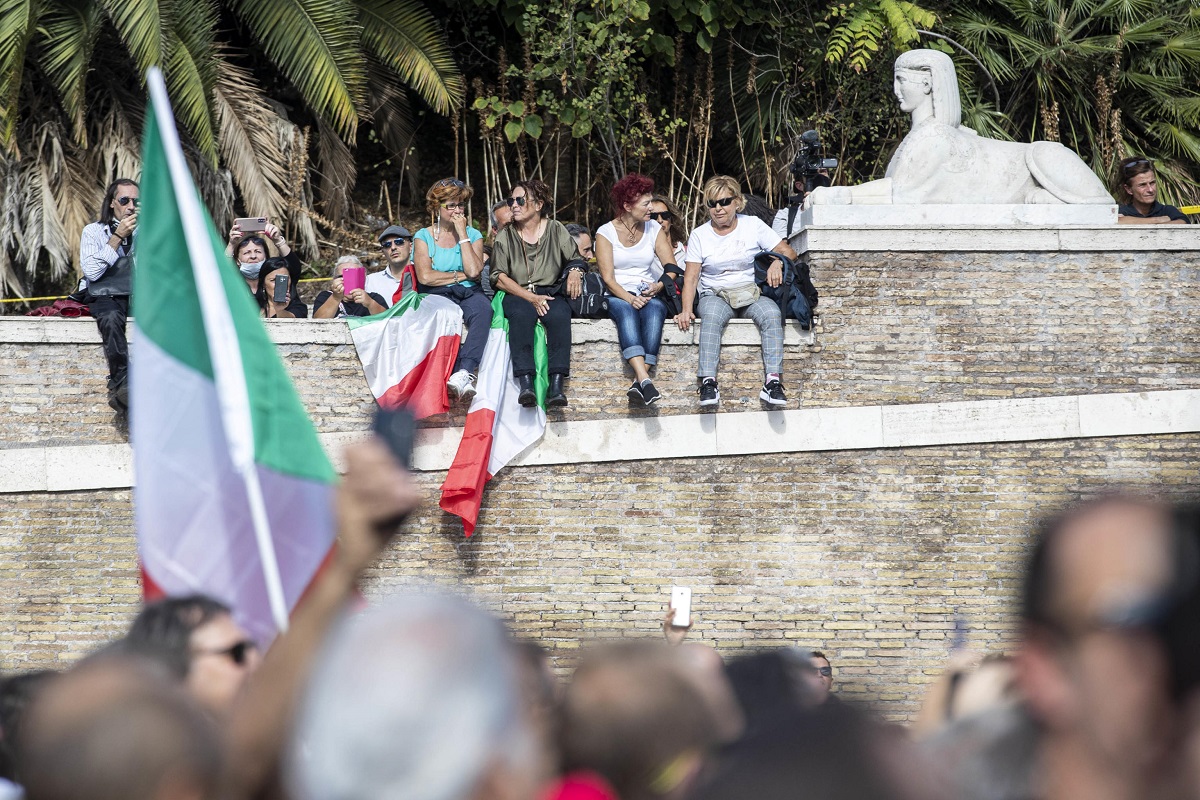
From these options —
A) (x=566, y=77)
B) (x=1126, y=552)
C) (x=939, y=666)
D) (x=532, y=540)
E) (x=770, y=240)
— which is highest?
(x=566, y=77)

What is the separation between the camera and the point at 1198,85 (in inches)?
607

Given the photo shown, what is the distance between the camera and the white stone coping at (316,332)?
1023 centimetres

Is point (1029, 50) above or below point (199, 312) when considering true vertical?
above

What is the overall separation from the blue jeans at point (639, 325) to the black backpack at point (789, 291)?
86 centimetres

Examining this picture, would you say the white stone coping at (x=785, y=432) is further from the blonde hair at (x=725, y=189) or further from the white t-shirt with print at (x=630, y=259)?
the blonde hair at (x=725, y=189)

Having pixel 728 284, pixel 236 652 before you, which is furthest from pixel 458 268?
pixel 236 652

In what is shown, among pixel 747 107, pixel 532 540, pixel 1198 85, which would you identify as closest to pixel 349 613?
pixel 532 540

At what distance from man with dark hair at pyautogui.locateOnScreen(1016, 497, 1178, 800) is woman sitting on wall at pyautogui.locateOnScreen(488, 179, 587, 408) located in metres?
8.46

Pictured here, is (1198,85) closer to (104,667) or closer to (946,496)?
(946,496)

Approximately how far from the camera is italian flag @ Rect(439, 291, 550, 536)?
399 inches

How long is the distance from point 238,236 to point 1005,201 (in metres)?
Answer: 6.49

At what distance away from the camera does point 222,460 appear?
4004 mm

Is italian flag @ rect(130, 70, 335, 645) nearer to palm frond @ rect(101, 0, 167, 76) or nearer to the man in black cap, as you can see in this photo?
the man in black cap

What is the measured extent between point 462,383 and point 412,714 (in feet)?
27.9
